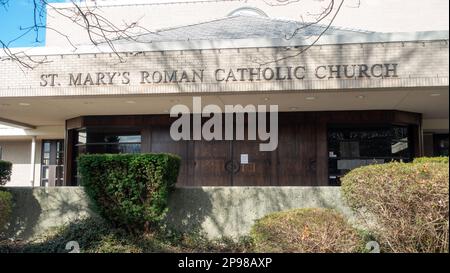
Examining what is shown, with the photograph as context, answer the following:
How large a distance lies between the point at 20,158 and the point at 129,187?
17.4 meters

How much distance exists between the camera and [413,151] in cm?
1652

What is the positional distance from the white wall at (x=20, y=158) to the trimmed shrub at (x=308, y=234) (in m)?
19.9

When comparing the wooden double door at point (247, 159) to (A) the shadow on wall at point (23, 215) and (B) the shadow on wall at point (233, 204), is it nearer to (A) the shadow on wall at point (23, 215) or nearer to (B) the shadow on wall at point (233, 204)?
(B) the shadow on wall at point (233, 204)

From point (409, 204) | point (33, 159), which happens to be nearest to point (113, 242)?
point (409, 204)

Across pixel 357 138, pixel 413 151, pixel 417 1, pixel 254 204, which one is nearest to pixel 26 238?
pixel 254 204

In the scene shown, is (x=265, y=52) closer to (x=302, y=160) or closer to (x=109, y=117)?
(x=302, y=160)

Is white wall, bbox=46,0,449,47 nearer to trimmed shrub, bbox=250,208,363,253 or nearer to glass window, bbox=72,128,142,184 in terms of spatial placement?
glass window, bbox=72,128,142,184

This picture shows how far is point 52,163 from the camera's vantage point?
78.0ft

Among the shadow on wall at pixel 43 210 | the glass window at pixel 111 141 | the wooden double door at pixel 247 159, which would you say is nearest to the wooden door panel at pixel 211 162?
the wooden double door at pixel 247 159

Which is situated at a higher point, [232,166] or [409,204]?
[232,166]

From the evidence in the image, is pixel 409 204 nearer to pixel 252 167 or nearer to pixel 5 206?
pixel 5 206

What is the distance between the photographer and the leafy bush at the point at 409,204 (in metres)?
6.05

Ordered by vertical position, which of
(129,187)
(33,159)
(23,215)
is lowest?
(23,215)

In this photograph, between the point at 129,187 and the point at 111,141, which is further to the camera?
the point at 111,141
